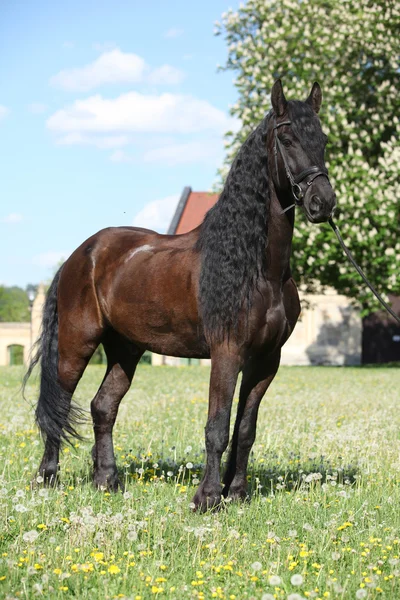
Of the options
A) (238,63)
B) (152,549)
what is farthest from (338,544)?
(238,63)

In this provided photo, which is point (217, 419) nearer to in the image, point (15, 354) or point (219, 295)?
point (219, 295)

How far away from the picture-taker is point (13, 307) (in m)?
80.3

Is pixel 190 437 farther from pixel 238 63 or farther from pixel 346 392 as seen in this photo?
pixel 238 63

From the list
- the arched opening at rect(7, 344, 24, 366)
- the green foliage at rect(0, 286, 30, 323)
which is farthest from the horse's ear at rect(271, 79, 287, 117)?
the green foliage at rect(0, 286, 30, 323)

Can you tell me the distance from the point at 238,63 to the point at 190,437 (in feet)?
67.9

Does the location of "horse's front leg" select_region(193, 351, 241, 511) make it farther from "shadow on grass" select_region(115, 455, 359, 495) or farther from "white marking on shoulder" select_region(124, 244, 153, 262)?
"white marking on shoulder" select_region(124, 244, 153, 262)

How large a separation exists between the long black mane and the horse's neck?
55 millimetres

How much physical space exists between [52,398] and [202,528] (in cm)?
281

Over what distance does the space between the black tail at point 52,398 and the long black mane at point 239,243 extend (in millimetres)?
2001

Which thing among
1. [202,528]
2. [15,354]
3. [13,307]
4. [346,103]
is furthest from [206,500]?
[13,307]

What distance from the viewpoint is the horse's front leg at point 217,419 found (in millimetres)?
5812

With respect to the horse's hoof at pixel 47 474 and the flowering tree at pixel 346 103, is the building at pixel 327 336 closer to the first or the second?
the flowering tree at pixel 346 103

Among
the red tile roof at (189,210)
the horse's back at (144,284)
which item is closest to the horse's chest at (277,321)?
the horse's back at (144,284)

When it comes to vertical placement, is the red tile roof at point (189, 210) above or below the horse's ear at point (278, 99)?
above
